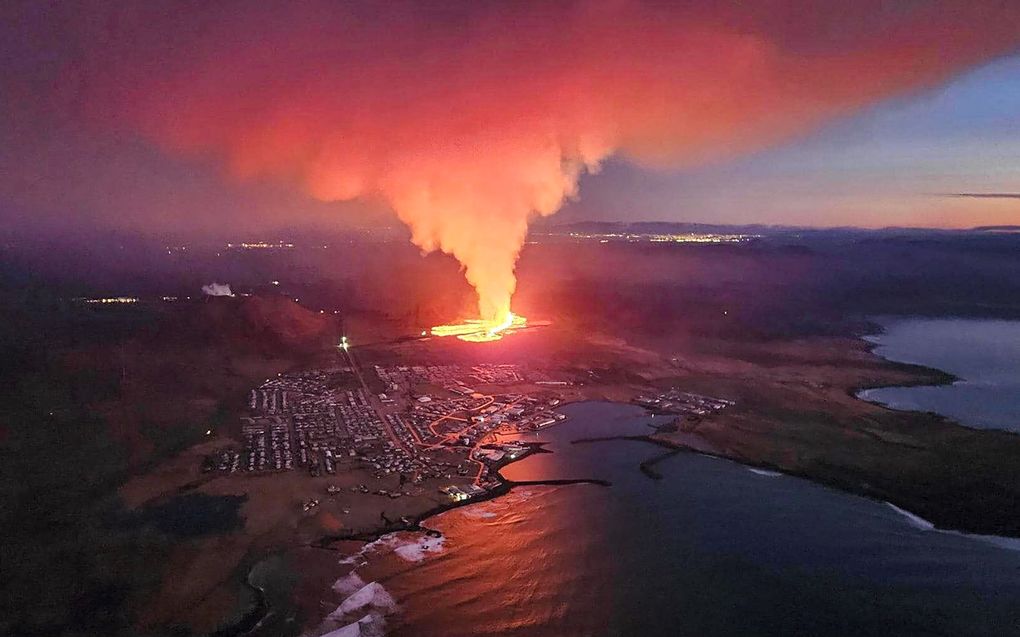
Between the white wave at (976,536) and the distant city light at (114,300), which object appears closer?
the white wave at (976,536)

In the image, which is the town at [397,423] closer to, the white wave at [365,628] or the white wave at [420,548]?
the white wave at [420,548]

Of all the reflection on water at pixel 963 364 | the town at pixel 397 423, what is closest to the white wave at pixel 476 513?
the town at pixel 397 423

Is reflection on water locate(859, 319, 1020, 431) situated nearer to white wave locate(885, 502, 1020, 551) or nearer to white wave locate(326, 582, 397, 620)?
white wave locate(885, 502, 1020, 551)

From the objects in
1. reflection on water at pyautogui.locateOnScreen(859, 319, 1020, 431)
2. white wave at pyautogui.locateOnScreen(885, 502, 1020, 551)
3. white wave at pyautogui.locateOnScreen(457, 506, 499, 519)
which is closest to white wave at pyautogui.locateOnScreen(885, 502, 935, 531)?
white wave at pyautogui.locateOnScreen(885, 502, 1020, 551)

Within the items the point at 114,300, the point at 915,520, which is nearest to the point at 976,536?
the point at 915,520

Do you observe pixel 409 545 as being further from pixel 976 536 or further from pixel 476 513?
pixel 976 536
